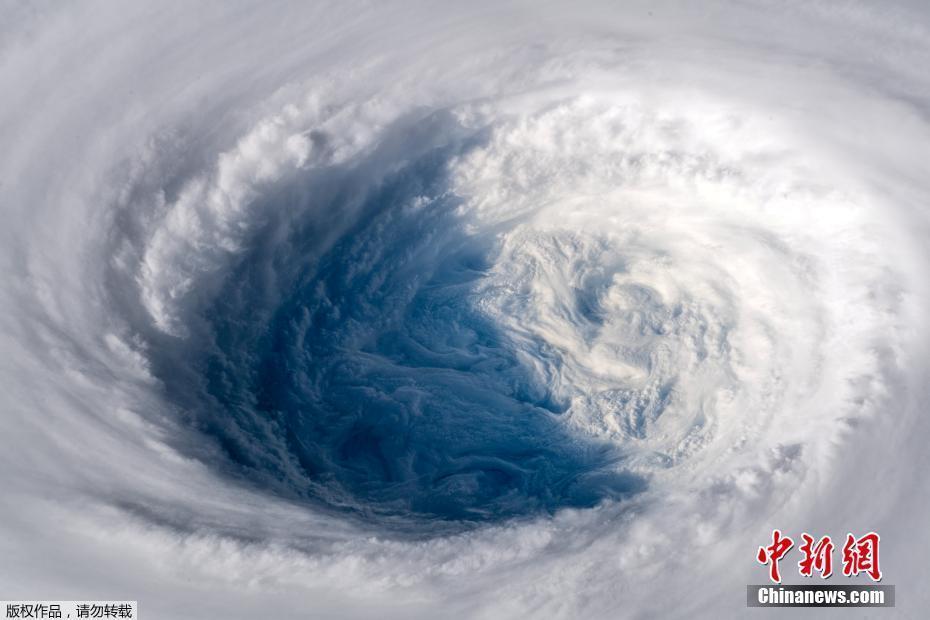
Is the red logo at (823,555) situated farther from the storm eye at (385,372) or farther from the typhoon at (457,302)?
the storm eye at (385,372)

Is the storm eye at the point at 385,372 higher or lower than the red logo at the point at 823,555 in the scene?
higher

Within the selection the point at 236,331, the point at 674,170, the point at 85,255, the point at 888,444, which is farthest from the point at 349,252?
the point at 888,444

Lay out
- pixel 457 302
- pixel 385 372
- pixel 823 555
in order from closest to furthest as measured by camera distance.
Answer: pixel 823 555 → pixel 385 372 → pixel 457 302

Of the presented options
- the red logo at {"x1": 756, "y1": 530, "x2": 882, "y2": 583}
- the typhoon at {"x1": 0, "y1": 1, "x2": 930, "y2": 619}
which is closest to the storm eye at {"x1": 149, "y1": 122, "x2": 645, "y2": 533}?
the typhoon at {"x1": 0, "y1": 1, "x2": 930, "y2": 619}

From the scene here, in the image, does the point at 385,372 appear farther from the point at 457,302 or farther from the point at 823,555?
the point at 823,555

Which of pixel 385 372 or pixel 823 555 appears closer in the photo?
pixel 823 555

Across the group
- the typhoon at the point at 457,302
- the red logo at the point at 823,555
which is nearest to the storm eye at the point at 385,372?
the typhoon at the point at 457,302

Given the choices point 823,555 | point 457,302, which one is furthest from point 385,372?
point 823,555

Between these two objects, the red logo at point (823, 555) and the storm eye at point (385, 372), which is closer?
the red logo at point (823, 555)
